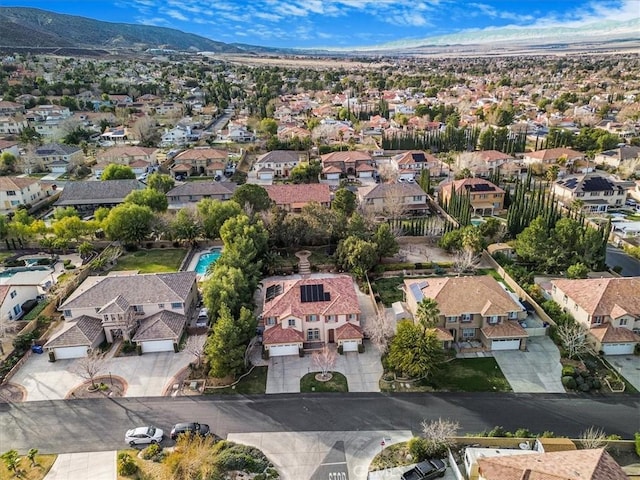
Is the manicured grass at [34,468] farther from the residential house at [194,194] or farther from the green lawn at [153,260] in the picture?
the residential house at [194,194]

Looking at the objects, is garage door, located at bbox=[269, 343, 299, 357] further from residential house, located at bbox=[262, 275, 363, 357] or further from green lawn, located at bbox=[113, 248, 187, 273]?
green lawn, located at bbox=[113, 248, 187, 273]

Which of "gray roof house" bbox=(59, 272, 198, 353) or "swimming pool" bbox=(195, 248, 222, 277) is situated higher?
"gray roof house" bbox=(59, 272, 198, 353)

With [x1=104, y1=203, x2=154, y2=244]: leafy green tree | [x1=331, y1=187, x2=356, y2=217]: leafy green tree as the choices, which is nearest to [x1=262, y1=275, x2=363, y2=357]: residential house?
[x1=331, y1=187, x2=356, y2=217]: leafy green tree

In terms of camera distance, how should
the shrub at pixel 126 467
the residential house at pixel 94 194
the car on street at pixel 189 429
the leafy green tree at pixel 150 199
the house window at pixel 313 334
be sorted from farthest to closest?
the residential house at pixel 94 194 → the leafy green tree at pixel 150 199 → the house window at pixel 313 334 → the car on street at pixel 189 429 → the shrub at pixel 126 467

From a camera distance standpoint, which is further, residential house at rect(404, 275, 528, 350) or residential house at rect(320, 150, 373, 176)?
residential house at rect(320, 150, 373, 176)

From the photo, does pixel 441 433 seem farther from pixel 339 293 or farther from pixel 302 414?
pixel 339 293

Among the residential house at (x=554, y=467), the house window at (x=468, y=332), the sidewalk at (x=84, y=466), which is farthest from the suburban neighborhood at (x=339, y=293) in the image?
the sidewalk at (x=84, y=466)

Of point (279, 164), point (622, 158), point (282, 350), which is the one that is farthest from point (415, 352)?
point (622, 158)
